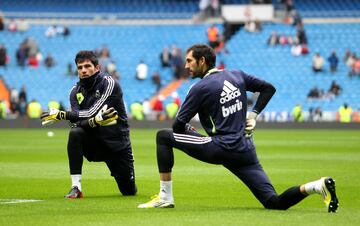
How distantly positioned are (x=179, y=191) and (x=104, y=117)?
7.50 ft

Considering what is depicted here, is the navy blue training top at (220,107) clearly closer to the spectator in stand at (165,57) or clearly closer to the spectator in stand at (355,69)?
the spectator in stand at (355,69)

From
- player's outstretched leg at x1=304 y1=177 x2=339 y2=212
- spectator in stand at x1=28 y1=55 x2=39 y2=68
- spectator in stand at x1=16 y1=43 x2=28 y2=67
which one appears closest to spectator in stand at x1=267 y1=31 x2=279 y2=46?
spectator in stand at x1=28 y1=55 x2=39 y2=68

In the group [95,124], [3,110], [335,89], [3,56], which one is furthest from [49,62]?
[95,124]

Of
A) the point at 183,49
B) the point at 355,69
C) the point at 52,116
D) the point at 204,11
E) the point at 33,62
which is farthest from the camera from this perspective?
the point at 204,11

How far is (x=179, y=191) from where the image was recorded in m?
13.8

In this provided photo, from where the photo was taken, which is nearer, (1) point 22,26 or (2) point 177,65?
(2) point 177,65

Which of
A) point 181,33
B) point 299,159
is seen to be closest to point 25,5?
point 181,33

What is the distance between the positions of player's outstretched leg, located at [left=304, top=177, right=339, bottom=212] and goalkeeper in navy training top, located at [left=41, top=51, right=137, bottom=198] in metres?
3.20

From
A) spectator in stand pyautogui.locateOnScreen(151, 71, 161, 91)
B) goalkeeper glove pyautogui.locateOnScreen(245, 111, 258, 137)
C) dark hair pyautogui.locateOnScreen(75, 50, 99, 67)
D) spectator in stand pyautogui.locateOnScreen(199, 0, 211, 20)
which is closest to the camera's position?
goalkeeper glove pyautogui.locateOnScreen(245, 111, 258, 137)

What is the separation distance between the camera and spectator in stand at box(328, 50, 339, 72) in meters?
47.8

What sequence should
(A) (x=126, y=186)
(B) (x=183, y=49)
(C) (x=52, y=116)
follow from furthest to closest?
(B) (x=183, y=49)
(A) (x=126, y=186)
(C) (x=52, y=116)

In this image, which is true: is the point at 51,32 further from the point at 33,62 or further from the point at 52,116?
the point at 52,116

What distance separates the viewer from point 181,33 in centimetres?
5244

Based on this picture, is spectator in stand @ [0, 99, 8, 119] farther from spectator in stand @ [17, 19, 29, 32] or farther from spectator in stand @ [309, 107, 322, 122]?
spectator in stand @ [309, 107, 322, 122]
